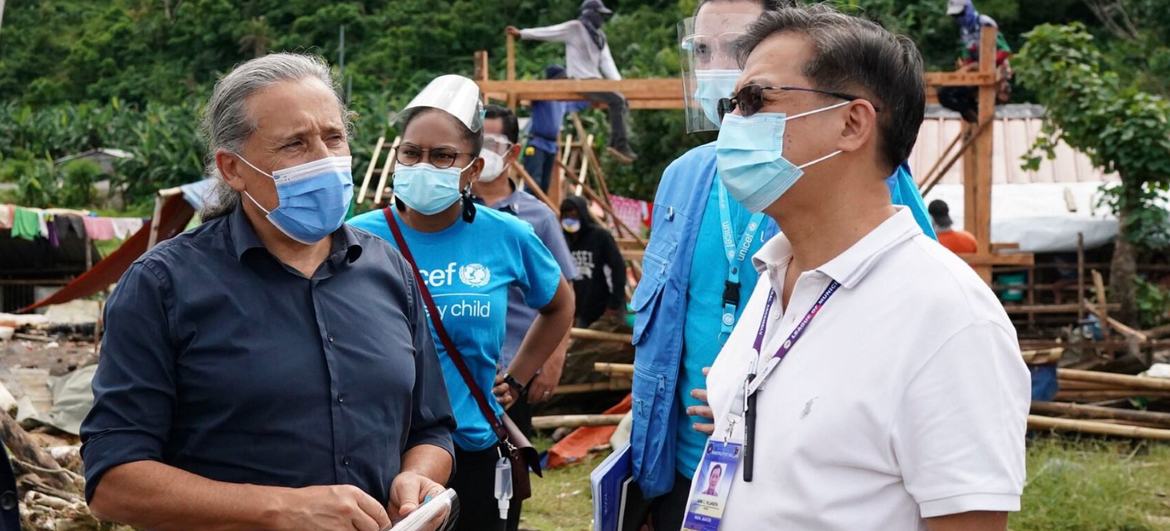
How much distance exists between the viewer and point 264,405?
2.47 metres

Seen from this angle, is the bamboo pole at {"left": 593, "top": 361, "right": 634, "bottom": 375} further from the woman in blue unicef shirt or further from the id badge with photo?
the id badge with photo

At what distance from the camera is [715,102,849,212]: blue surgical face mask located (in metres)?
2.30

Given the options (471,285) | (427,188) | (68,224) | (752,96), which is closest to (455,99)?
(427,188)

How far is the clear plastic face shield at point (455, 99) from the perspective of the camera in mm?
4145

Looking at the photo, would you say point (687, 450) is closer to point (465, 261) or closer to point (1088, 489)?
point (465, 261)

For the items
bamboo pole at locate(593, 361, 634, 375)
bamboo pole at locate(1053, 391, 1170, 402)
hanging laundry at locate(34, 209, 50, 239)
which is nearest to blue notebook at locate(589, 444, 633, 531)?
bamboo pole at locate(593, 361, 634, 375)

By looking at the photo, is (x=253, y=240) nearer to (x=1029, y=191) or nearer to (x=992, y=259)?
(x=992, y=259)

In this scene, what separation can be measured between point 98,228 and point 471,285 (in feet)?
53.5

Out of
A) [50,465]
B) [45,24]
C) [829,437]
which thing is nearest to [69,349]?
[50,465]

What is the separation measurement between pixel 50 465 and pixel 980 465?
562cm

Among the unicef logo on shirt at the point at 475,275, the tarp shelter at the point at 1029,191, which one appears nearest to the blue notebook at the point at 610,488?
the unicef logo on shirt at the point at 475,275

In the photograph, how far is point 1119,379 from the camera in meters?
9.42

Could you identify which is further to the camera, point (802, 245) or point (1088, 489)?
point (1088, 489)

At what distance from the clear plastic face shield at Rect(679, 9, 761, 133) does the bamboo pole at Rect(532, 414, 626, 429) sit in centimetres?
564
